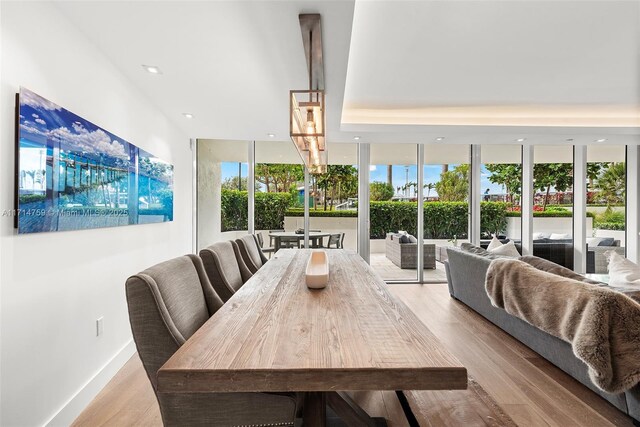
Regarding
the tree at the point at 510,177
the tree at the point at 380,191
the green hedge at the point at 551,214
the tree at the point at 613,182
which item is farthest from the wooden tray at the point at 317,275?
the tree at the point at 613,182

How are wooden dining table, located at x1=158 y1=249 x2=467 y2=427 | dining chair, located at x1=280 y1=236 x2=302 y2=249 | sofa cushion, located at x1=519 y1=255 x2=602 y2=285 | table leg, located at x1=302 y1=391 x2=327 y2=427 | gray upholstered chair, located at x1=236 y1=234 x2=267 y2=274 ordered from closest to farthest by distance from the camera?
wooden dining table, located at x1=158 y1=249 x2=467 y2=427
table leg, located at x1=302 y1=391 x2=327 y2=427
sofa cushion, located at x1=519 y1=255 x2=602 y2=285
gray upholstered chair, located at x1=236 y1=234 x2=267 y2=274
dining chair, located at x1=280 y1=236 x2=302 y2=249

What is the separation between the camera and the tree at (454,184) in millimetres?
5453

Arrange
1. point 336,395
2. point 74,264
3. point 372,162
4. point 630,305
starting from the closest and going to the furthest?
point 336,395
point 630,305
point 74,264
point 372,162

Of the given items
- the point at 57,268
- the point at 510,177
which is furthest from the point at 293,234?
the point at 510,177

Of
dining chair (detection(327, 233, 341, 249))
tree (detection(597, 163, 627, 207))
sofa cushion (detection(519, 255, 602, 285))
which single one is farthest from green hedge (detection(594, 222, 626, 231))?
dining chair (detection(327, 233, 341, 249))

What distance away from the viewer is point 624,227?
5.63 metres

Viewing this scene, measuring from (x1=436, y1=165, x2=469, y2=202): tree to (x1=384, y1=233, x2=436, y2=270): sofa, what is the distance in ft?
2.99

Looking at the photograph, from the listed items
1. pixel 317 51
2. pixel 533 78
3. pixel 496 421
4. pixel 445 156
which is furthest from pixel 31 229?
pixel 445 156

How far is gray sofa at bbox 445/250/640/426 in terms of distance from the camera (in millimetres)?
1868

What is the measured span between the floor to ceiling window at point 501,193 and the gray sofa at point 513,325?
188 centimetres

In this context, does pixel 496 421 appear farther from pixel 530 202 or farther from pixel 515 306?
pixel 530 202

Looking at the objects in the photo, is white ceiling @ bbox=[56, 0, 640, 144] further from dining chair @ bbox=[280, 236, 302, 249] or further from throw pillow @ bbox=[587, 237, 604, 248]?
throw pillow @ bbox=[587, 237, 604, 248]

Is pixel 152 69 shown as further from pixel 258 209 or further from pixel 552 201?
pixel 552 201

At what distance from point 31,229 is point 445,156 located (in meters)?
5.43
